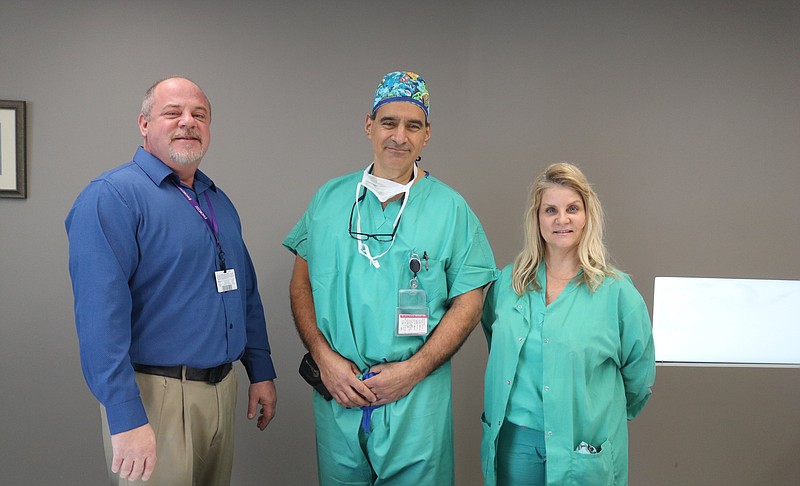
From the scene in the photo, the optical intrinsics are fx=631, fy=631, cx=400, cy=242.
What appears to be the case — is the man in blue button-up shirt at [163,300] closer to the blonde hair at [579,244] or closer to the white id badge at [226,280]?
the white id badge at [226,280]

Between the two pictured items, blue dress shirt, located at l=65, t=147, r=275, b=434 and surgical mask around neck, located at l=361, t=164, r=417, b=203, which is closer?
blue dress shirt, located at l=65, t=147, r=275, b=434

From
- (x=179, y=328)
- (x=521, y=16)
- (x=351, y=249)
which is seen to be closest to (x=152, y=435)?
(x=179, y=328)

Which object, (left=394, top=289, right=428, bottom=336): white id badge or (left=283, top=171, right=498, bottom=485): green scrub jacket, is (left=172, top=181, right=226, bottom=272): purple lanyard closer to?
(left=283, top=171, right=498, bottom=485): green scrub jacket

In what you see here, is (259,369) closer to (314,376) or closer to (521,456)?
(314,376)

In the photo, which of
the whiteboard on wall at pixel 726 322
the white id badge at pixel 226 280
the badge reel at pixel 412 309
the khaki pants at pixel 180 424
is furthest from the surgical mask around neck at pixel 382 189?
the whiteboard on wall at pixel 726 322

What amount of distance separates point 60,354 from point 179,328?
1.17 m

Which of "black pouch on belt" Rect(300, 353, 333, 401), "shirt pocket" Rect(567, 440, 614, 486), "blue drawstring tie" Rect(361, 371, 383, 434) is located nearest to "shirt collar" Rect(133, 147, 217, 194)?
"black pouch on belt" Rect(300, 353, 333, 401)

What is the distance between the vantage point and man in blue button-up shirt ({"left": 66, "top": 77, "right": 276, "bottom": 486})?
1649 millimetres

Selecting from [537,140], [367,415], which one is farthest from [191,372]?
[537,140]

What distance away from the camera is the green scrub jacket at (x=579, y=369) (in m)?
1.84

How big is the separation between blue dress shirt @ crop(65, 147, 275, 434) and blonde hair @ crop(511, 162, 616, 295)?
0.92 metres

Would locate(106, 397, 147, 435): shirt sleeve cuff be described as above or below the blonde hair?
below

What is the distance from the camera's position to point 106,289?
64.8 inches

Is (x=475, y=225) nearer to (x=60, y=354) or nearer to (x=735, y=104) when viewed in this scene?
(x=735, y=104)
